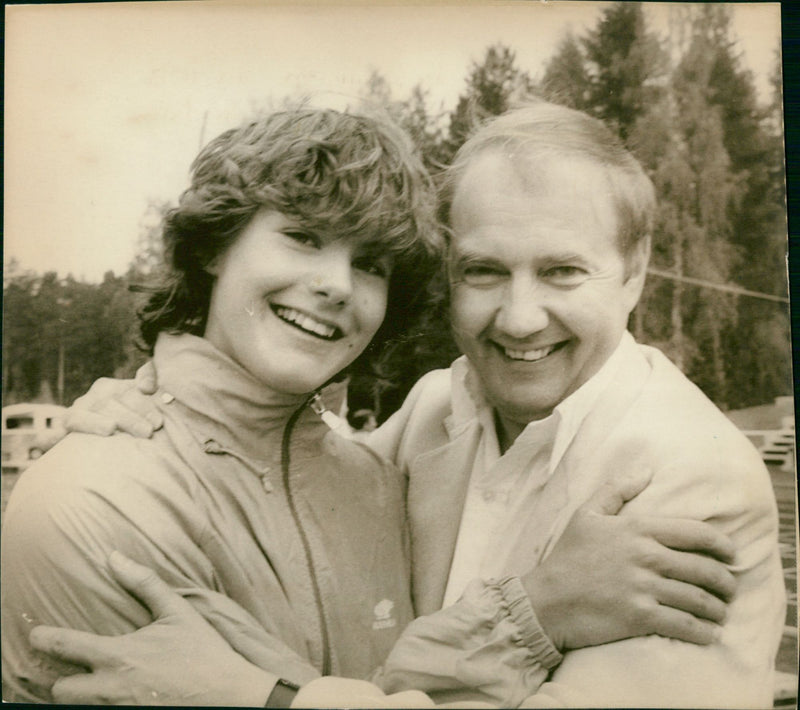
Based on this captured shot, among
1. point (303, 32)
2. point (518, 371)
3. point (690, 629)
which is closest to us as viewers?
point (690, 629)

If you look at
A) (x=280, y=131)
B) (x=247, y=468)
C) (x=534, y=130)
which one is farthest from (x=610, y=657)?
(x=280, y=131)

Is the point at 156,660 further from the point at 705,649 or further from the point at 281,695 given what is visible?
the point at 705,649

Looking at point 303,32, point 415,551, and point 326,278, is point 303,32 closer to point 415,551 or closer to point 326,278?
point 326,278

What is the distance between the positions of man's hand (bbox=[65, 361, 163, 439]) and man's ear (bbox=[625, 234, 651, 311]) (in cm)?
160

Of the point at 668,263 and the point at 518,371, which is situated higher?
the point at 668,263

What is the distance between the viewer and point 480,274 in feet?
9.93

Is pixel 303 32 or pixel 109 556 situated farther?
pixel 303 32

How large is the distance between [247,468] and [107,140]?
1268 millimetres

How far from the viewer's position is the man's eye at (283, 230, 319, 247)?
2938 millimetres

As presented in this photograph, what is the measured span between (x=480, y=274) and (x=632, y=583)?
3.55ft

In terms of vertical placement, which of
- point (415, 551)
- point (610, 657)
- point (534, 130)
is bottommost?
point (610, 657)

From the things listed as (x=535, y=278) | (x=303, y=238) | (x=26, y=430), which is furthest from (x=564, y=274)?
(x=26, y=430)

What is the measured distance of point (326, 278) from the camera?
2943 millimetres

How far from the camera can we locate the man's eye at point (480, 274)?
9.87 ft
